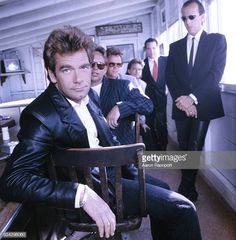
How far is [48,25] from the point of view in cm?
637

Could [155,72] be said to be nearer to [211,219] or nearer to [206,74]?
[206,74]

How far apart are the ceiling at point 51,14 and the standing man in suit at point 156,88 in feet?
6.19

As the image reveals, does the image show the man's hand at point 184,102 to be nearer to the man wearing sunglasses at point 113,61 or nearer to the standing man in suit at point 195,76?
the standing man in suit at point 195,76

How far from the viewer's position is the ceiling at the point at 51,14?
15.6 feet

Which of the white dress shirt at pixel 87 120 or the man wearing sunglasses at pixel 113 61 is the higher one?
the man wearing sunglasses at pixel 113 61

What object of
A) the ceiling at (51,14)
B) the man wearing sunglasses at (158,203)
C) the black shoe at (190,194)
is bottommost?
the black shoe at (190,194)

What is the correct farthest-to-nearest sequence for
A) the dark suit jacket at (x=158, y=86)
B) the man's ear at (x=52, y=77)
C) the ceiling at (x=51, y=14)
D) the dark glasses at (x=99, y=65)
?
1. the ceiling at (x=51, y=14)
2. the dark suit jacket at (x=158, y=86)
3. the dark glasses at (x=99, y=65)
4. the man's ear at (x=52, y=77)

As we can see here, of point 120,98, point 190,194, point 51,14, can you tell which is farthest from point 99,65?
point 51,14

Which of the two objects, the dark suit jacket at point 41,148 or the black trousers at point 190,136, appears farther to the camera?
the black trousers at point 190,136

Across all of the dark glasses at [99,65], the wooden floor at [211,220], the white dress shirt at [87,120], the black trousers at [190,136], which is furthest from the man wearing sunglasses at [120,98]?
the wooden floor at [211,220]

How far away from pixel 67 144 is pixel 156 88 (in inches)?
112

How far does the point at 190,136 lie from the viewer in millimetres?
2439

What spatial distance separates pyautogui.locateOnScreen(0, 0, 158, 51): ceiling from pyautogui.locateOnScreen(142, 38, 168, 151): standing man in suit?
1886 mm

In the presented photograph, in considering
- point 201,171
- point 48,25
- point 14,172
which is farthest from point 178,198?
point 48,25
